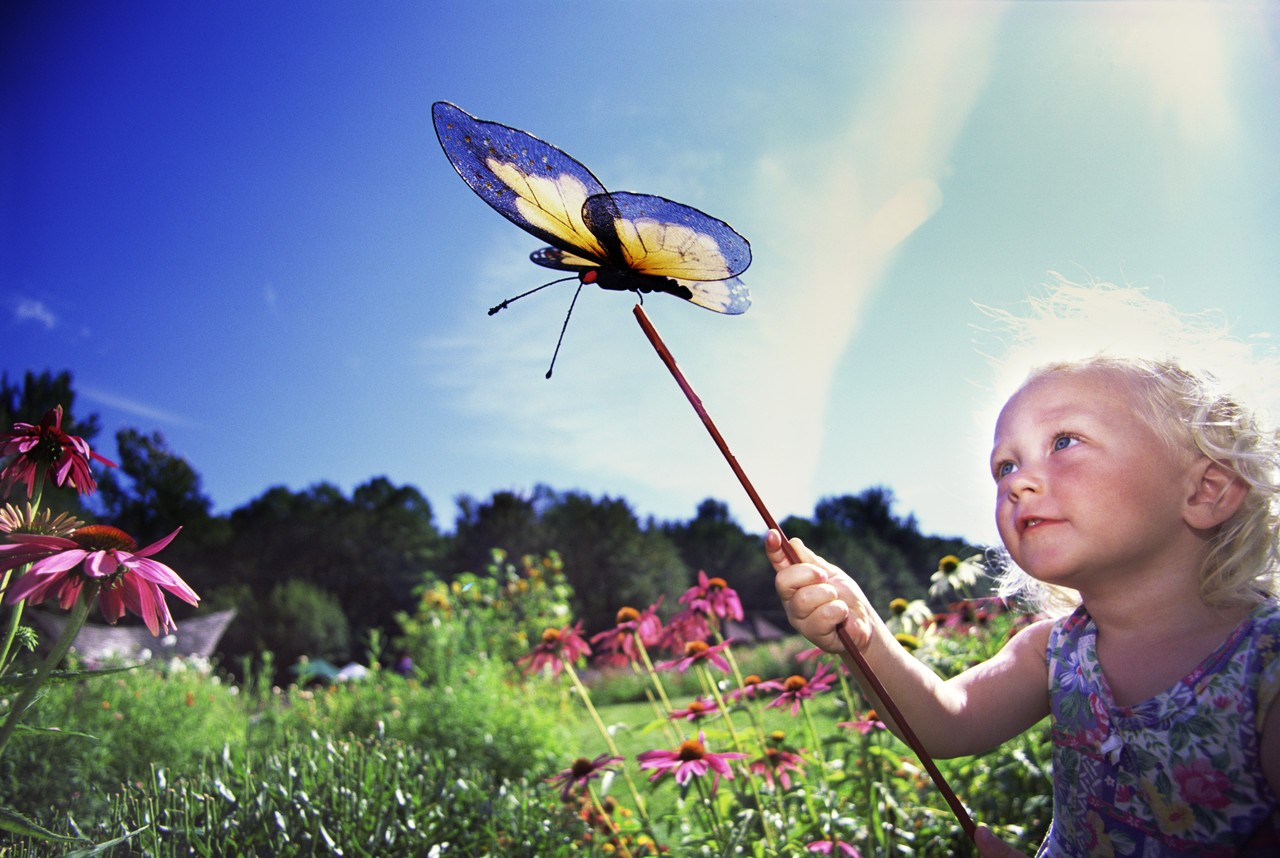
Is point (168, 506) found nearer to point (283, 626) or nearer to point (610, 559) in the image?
point (283, 626)

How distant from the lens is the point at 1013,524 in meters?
1.06

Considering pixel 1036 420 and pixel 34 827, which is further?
pixel 1036 420

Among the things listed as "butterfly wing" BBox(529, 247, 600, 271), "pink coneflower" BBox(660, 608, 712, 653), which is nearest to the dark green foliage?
"pink coneflower" BBox(660, 608, 712, 653)

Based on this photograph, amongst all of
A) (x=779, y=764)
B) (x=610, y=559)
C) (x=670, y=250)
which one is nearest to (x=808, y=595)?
(x=670, y=250)

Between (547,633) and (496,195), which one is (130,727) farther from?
(496,195)

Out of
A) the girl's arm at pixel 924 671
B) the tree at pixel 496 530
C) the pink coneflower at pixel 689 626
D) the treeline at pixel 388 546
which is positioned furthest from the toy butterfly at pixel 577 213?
the tree at pixel 496 530

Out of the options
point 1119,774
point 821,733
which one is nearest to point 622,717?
point 821,733

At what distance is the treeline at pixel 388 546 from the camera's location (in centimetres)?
1602

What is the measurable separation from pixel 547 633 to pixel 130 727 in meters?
3.25

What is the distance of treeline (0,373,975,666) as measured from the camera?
16016 mm

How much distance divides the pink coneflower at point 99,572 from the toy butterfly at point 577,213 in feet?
1.64

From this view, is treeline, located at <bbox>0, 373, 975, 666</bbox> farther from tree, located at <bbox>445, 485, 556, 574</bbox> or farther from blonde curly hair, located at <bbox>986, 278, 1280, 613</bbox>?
blonde curly hair, located at <bbox>986, 278, 1280, 613</bbox>

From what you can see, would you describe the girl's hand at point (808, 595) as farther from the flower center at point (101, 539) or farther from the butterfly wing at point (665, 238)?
the flower center at point (101, 539)

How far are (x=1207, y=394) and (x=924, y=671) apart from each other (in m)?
0.57
